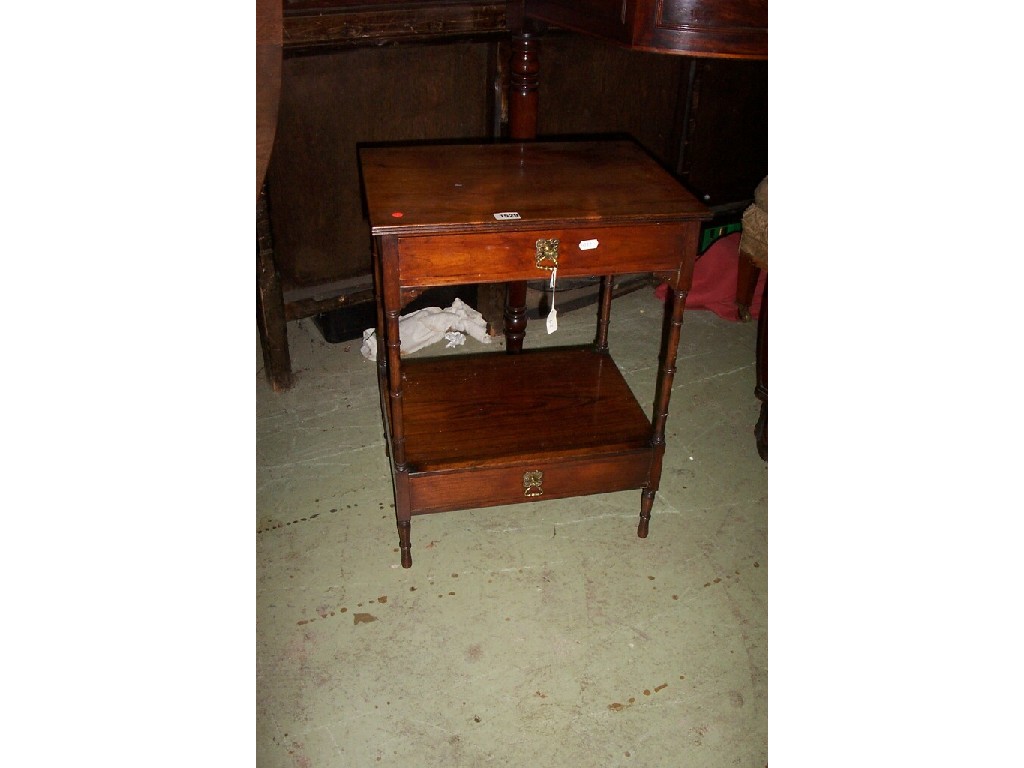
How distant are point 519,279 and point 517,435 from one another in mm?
434

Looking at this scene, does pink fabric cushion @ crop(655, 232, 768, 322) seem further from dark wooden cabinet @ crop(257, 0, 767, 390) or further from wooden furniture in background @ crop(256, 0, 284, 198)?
wooden furniture in background @ crop(256, 0, 284, 198)

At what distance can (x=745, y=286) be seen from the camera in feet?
9.96

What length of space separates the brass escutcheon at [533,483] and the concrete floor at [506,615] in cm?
19

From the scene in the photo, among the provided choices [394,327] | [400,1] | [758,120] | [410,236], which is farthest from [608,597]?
[758,120]

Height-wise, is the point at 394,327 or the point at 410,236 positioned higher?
the point at 410,236

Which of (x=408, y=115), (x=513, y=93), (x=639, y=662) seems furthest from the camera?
(x=408, y=115)

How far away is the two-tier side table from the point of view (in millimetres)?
1590

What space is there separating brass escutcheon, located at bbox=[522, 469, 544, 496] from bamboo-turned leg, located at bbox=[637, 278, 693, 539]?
0.27 meters

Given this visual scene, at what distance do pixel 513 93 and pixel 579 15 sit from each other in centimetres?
39

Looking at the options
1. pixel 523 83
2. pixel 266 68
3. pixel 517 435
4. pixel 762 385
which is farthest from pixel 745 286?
pixel 266 68

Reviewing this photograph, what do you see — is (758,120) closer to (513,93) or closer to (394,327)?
(513,93)

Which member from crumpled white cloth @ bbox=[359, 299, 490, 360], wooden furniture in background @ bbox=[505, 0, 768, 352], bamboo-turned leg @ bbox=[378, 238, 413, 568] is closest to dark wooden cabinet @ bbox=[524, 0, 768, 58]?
wooden furniture in background @ bbox=[505, 0, 768, 352]

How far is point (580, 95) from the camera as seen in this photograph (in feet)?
9.08

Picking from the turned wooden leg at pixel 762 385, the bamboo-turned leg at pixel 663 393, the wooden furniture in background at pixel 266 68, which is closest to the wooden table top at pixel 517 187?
the bamboo-turned leg at pixel 663 393
